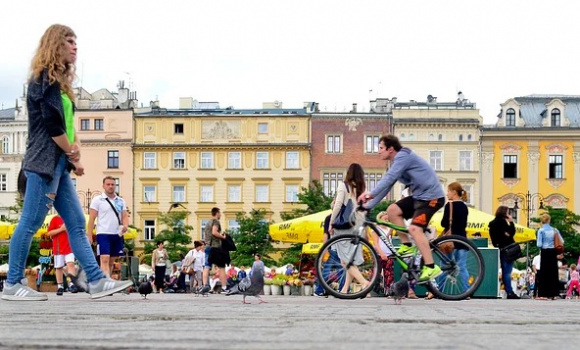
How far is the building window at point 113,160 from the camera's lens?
84938 mm

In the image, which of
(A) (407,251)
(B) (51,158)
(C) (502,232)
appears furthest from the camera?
(C) (502,232)

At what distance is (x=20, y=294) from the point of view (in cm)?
925

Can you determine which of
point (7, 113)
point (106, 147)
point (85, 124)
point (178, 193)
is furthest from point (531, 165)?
point (7, 113)

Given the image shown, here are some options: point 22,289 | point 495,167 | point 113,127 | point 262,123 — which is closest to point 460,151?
point 495,167

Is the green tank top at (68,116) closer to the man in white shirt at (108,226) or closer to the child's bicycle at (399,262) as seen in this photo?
the child's bicycle at (399,262)

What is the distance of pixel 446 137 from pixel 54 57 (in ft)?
246

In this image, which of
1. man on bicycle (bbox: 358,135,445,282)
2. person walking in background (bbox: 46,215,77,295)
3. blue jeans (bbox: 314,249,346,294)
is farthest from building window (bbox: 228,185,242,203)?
man on bicycle (bbox: 358,135,445,282)

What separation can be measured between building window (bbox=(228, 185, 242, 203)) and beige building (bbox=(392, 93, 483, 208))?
10987mm

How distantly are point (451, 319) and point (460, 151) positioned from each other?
3024 inches

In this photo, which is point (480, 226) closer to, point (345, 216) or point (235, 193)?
point (345, 216)

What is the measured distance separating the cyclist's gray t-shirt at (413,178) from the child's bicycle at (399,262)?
1.08 feet

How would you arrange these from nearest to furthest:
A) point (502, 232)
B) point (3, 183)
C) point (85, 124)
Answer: point (502, 232) → point (85, 124) → point (3, 183)

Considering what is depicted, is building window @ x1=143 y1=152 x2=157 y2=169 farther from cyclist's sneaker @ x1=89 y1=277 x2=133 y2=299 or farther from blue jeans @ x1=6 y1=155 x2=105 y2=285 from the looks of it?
cyclist's sneaker @ x1=89 y1=277 x2=133 y2=299

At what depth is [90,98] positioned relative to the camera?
92.6m
